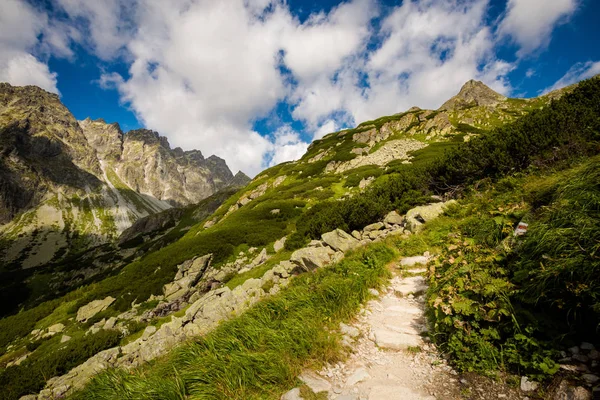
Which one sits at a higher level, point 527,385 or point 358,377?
point 358,377

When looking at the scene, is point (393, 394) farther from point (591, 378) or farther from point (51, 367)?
point (51, 367)

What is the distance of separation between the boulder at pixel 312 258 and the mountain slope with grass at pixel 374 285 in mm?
111

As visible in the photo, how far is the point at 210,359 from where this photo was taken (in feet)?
15.5

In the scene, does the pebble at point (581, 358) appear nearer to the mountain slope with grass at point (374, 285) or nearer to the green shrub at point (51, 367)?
the mountain slope with grass at point (374, 285)

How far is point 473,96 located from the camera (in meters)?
169

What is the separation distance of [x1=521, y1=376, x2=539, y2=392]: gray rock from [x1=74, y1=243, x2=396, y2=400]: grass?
2.80 meters

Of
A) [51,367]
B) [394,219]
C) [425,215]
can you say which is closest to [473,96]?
[394,219]

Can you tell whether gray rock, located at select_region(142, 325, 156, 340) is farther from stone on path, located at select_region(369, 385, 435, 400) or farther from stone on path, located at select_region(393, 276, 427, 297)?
stone on path, located at select_region(369, 385, 435, 400)

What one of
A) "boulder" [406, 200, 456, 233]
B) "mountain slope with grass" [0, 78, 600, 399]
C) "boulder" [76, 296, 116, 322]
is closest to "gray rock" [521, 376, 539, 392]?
"mountain slope with grass" [0, 78, 600, 399]

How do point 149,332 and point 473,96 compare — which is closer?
point 149,332

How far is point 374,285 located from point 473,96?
208894 millimetres

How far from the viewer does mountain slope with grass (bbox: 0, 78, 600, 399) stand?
4.00m

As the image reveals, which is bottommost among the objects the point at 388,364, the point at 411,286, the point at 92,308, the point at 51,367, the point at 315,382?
the point at 51,367

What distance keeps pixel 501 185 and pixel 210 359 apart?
14.5 metres
